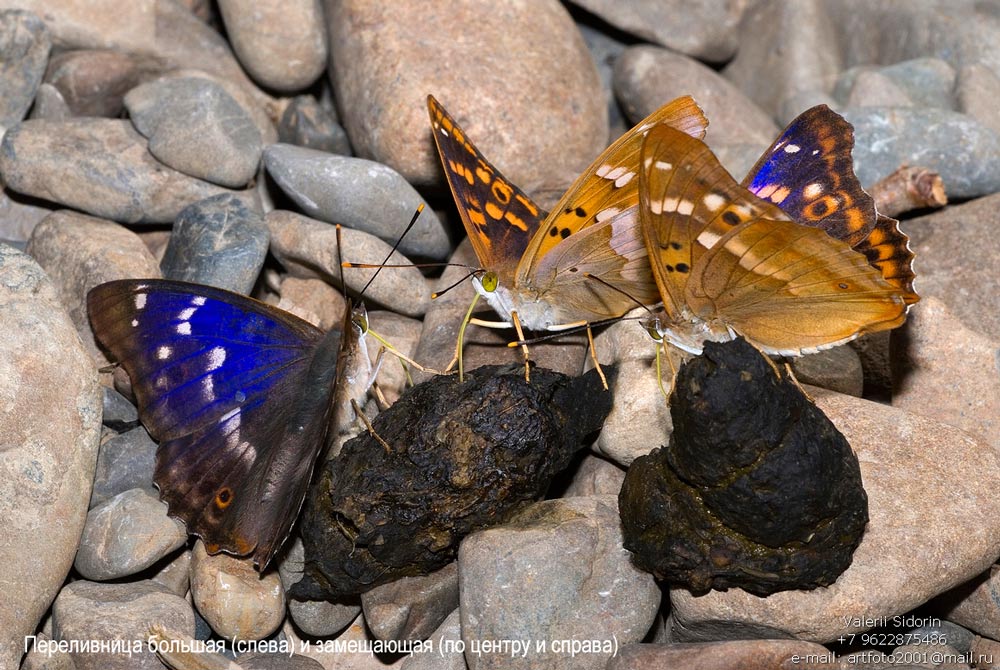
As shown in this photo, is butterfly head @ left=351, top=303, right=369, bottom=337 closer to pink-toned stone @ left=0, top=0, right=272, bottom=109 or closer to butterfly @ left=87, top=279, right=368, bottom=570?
butterfly @ left=87, top=279, right=368, bottom=570

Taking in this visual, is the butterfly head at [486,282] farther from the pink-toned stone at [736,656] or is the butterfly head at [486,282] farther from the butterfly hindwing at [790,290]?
the pink-toned stone at [736,656]

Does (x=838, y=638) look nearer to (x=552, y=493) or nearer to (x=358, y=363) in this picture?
(x=552, y=493)

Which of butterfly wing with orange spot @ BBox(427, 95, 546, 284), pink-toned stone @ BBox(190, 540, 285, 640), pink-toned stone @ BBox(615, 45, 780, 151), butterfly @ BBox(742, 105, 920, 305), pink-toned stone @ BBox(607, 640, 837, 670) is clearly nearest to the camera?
pink-toned stone @ BBox(607, 640, 837, 670)

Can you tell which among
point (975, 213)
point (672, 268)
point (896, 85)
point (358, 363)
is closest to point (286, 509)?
point (358, 363)

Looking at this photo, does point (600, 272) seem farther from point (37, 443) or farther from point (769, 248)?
point (37, 443)

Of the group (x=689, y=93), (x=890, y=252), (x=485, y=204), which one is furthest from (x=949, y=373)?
(x=689, y=93)

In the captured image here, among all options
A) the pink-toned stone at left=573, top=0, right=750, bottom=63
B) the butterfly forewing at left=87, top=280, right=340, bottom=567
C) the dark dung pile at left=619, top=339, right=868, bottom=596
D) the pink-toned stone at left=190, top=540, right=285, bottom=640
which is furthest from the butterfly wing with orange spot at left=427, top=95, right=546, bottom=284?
the pink-toned stone at left=573, top=0, right=750, bottom=63

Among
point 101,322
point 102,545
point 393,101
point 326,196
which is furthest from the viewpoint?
point 393,101

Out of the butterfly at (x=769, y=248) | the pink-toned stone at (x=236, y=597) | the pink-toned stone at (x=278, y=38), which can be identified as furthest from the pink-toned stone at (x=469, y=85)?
the pink-toned stone at (x=236, y=597)
